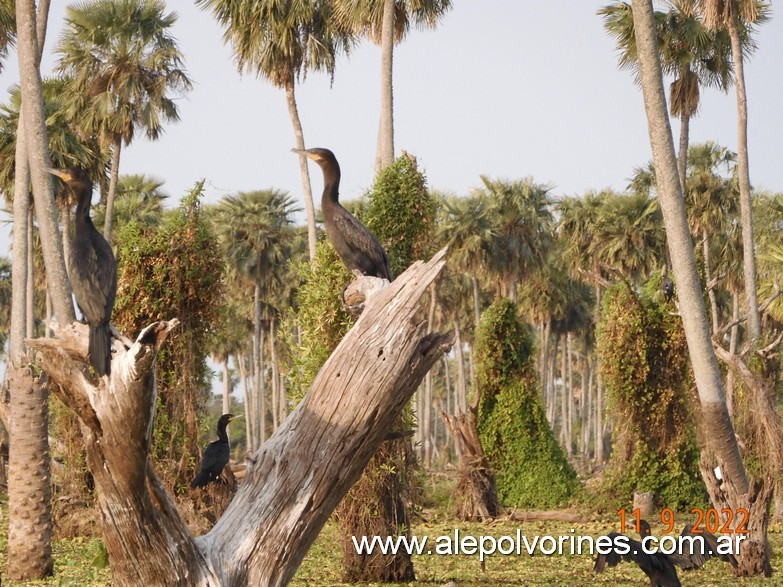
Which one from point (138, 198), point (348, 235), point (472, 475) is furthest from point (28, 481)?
point (138, 198)

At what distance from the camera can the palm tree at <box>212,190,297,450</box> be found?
38938mm

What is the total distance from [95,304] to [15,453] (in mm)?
6421

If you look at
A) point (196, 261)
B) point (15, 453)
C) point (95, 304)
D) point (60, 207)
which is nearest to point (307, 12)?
point (60, 207)

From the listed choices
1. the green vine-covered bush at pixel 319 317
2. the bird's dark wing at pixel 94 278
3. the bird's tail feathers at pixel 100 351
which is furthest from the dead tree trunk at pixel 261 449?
the green vine-covered bush at pixel 319 317

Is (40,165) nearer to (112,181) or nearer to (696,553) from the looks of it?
(696,553)

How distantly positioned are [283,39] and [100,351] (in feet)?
71.9

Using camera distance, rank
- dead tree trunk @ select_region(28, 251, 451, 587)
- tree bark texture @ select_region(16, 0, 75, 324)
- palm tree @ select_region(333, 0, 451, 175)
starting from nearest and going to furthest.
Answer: dead tree trunk @ select_region(28, 251, 451, 587) → tree bark texture @ select_region(16, 0, 75, 324) → palm tree @ select_region(333, 0, 451, 175)

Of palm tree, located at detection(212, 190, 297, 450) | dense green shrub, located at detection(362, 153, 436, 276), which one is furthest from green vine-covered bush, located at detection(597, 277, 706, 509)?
palm tree, located at detection(212, 190, 297, 450)

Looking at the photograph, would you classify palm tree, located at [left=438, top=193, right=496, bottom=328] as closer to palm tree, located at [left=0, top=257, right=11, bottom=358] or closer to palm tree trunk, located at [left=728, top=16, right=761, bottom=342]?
palm tree trunk, located at [left=728, top=16, right=761, bottom=342]

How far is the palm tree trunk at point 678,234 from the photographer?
10828 millimetres

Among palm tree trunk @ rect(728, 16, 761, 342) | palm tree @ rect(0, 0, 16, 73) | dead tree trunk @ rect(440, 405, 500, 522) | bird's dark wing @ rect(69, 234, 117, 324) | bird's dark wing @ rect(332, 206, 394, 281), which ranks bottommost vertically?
dead tree trunk @ rect(440, 405, 500, 522)

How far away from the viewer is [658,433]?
20.7m

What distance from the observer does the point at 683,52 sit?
75.0 ft

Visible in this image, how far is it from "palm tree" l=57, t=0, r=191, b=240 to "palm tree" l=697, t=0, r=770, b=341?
47.1ft
